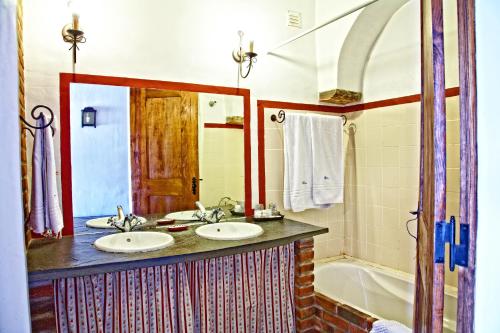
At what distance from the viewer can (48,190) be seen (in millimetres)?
1626

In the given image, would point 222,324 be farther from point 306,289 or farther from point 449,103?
point 449,103

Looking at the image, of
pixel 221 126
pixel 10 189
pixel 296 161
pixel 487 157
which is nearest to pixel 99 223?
pixel 221 126

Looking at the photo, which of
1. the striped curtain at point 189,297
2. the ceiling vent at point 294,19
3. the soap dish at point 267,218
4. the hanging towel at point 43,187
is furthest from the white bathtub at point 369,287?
the ceiling vent at point 294,19

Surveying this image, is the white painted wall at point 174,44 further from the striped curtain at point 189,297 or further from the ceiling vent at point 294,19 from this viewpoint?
the striped curtain at point 189,297

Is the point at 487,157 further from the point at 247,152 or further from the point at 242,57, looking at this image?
the point at 242,57

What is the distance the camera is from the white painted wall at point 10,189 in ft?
3.25

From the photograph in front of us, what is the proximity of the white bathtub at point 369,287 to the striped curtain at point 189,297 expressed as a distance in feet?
1.64

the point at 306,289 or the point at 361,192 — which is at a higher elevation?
the point at 361,192

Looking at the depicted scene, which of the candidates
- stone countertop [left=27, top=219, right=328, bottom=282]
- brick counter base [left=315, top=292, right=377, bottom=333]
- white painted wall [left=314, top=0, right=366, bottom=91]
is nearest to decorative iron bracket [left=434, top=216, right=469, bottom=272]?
stone countertop [left=27, top=219, right=328, bottom=282]

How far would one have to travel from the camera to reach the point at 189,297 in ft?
6.19

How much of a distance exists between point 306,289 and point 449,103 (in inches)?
63.1

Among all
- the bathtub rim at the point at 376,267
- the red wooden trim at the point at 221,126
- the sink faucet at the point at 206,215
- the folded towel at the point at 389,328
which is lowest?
the bathtub rim at the point at 376,267

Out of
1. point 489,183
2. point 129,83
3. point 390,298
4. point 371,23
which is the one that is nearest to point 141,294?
point 129,83

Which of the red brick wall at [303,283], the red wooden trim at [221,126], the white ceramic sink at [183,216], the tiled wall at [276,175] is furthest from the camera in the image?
the tiled wall at [276,175]
